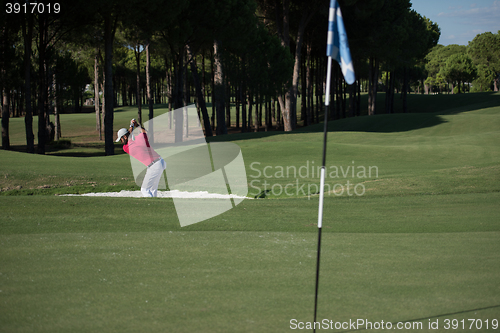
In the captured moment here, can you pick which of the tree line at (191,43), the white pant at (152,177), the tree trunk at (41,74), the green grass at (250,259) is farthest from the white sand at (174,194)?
the tree trunk at (41,74)

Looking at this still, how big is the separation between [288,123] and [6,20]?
25.2m

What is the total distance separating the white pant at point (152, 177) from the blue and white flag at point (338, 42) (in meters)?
7.45

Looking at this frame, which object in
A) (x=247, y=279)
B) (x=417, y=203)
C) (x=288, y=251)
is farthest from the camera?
(x=417, y=203)

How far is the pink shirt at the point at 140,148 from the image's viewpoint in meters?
10.3

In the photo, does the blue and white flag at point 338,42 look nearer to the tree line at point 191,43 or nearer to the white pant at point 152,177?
the white pant at point 152,177

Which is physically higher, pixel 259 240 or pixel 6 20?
pixel 6 20

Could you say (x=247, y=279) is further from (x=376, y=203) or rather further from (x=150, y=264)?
(x=376, y=203)

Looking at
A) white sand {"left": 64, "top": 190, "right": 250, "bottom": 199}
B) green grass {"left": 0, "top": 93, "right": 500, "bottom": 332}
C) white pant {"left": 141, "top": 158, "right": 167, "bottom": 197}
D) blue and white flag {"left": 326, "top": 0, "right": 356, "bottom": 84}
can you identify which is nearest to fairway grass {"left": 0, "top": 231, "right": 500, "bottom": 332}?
green grass {"left": 0, "top": 93, "right": 500, "bottom": 332}

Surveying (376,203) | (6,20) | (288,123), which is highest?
(6,20)

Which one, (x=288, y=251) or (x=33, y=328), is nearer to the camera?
(x=33, y=328)

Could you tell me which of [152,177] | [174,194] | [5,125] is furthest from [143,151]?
[5,125]

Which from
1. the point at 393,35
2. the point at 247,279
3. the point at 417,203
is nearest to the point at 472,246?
the point at 247,279

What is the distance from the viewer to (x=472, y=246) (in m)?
6.94

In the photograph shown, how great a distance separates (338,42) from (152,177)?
800cm
